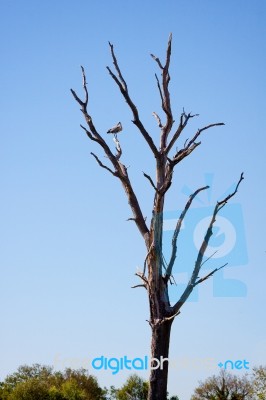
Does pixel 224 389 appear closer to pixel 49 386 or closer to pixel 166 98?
pixel 49 386

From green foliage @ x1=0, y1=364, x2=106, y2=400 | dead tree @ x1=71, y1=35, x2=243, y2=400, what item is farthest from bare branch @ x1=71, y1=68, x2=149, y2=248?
green foliage @ x1=0, y1=364, x2=106, y2=400

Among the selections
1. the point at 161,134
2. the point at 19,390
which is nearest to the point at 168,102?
the point at 161,134

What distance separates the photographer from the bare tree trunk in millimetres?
6492

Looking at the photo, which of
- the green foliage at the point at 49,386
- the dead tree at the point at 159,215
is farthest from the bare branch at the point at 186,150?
the green foliage at the point at 49,386

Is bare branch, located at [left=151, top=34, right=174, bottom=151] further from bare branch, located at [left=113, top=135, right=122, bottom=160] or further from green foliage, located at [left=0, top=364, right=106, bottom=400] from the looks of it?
green foliage, located at [left=0, top=364, right=106, bottom=400]

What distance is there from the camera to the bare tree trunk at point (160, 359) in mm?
6492

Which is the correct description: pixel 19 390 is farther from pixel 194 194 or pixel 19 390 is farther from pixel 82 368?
pixel 194 194

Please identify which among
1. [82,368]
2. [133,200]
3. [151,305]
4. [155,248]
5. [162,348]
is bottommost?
[162,348]

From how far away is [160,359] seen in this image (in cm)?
657

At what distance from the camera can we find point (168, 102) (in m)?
7.84

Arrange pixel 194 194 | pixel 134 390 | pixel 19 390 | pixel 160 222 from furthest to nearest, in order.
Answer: pixel 134 390, pixel 19 390, pixel 194 194, pixel 160 222

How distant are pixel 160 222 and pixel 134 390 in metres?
47.3

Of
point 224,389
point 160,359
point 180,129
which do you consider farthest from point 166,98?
point 224,389

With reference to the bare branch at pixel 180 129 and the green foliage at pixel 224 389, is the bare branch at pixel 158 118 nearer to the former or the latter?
the bare branch at pixel 180 129
